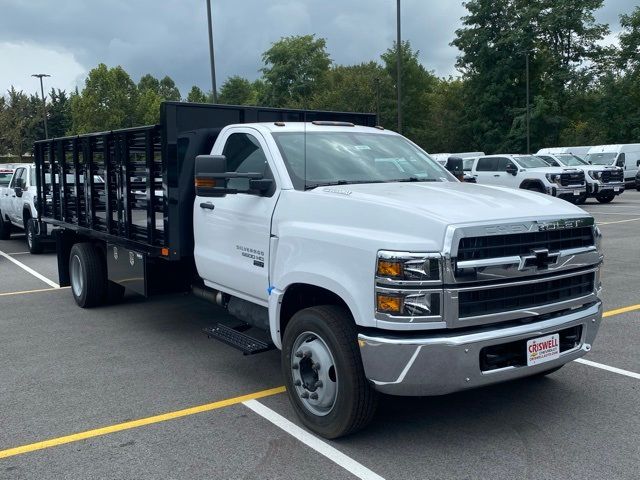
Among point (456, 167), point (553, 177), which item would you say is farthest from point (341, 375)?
point (553, 177)

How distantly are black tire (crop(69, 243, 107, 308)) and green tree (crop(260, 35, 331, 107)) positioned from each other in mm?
65786

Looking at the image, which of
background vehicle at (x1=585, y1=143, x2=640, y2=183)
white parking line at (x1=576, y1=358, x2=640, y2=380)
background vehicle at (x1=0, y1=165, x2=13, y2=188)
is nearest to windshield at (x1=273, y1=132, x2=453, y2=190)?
white parking line at (x1=576, y1=358, x2=640, y2=380)

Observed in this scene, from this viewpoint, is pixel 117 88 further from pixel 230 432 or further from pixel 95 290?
pixel 230 432

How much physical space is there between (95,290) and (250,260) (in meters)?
3.92

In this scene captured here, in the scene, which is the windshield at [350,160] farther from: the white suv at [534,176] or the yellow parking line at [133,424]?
the white suv at [534,176]

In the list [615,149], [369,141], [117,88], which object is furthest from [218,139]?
[117,88]

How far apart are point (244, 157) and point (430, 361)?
2554 millimetres

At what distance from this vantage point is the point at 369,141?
18.9 ft

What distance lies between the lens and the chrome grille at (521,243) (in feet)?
12.7

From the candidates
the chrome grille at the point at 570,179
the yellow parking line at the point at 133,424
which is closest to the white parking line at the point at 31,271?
the yellow parking line at the point at 133,424

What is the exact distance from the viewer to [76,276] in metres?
8.77

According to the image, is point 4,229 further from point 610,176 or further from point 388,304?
point 610,176

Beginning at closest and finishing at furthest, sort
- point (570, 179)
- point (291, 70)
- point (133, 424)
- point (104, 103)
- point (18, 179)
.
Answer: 1. point (133, 424)
2. point (18, 179)
3. point (570, 179)
4. point (104, 103)
5. point (291, 70)

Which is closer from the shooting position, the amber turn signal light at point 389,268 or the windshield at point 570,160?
the amber turn signal light at point 389,268
